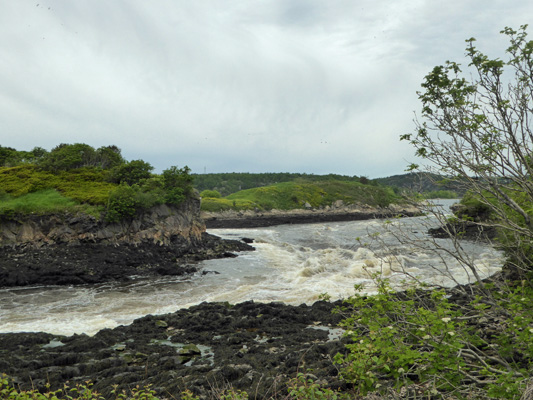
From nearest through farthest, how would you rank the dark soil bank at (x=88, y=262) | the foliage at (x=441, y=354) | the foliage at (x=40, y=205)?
the foliage at (x=441, y=354) < the dark soil bank at (x=88, y=262) < the foliage at (x=40, y=205)

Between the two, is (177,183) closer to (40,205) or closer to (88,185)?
(88,185)

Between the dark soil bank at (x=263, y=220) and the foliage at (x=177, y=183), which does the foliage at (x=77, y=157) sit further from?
the dark soil bank at (x=263, y=220)

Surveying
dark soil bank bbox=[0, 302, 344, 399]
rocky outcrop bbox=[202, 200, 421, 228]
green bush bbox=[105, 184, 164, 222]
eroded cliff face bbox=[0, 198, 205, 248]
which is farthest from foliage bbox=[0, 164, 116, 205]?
rocky outcrop bbox=[202, 200, 421, 228]

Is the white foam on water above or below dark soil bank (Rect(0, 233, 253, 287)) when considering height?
below

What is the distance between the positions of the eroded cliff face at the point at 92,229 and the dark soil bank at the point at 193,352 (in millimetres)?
17484

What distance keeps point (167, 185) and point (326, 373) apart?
31.8 metres

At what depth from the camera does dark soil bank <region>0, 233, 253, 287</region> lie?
23.4 metres

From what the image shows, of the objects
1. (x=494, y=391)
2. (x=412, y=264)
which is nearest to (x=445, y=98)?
(x=494, y=391)

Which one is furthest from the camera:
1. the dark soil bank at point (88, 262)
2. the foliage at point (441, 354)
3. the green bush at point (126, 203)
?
the green bush at point (126, 203)

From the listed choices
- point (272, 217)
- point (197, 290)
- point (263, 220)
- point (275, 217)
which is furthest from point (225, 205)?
point (197, 290)

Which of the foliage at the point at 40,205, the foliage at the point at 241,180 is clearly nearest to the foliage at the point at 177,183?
the foliage at the point at 40,205

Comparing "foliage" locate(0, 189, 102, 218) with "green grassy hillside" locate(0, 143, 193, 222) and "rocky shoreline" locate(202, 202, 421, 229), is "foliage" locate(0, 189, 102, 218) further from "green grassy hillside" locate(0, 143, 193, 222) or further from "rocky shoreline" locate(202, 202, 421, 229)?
"rocky shoreline" locate(202, 202, 421, 229)

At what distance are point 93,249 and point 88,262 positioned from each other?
2.54 m

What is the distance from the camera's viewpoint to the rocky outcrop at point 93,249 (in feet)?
78.8
